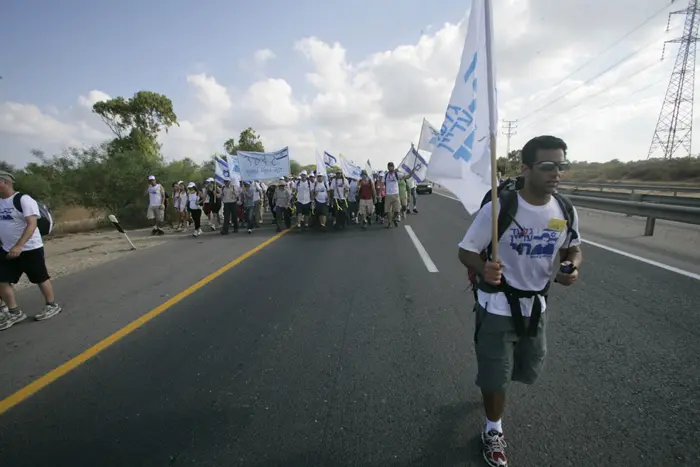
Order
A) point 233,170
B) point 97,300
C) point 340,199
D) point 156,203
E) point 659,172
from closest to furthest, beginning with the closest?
1. point 97,300
2. point 340,199
3. point 156,203
4. point 233,170
5. point 659,172

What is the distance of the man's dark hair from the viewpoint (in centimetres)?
219

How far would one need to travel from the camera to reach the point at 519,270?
226 centimetres

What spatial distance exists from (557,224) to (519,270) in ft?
1.14

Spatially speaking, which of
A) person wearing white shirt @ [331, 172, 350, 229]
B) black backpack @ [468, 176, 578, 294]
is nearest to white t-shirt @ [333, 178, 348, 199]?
person wearing white shirt @ [331, 172, 350, 229]

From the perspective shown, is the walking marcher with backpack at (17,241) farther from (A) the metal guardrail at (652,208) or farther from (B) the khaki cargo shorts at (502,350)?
(A) the metal guardrail at (652,208)

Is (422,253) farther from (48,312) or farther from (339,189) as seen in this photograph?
(48,312)

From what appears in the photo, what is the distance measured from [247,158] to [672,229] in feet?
43.7

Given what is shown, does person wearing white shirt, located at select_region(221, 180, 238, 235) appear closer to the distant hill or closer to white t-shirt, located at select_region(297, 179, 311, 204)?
white t-shirt, located at select_region(297, 179, 311, 204)

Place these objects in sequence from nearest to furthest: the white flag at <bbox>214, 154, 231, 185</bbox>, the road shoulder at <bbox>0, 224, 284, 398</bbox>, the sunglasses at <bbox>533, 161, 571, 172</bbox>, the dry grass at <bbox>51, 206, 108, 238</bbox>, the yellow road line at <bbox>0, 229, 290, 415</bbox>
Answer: the sunglasses at <bbox>533, 161, 571, 172</bbox>
the yellow road line at <bbox>0, 229, 290, 415</bbox>
the road shoulder at <bbox>0, 224, 284, 398</bbox>
the white flag at <bbox>214, 154, 231, 185</bbox>
the dry grass at <bbox>51, 206, 108, 238</bbox>

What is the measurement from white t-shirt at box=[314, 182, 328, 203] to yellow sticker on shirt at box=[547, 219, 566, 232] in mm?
10080

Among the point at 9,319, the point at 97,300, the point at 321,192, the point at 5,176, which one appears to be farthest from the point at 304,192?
the point at 9,319

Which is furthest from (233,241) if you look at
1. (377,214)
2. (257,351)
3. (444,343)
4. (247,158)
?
(444,343)

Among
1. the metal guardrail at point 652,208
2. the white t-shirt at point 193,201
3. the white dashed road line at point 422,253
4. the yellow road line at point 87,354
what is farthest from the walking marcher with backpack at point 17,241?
the white t-shirt at point 193,201

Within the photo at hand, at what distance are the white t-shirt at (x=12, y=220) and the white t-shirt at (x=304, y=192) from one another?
7905 millimetres
